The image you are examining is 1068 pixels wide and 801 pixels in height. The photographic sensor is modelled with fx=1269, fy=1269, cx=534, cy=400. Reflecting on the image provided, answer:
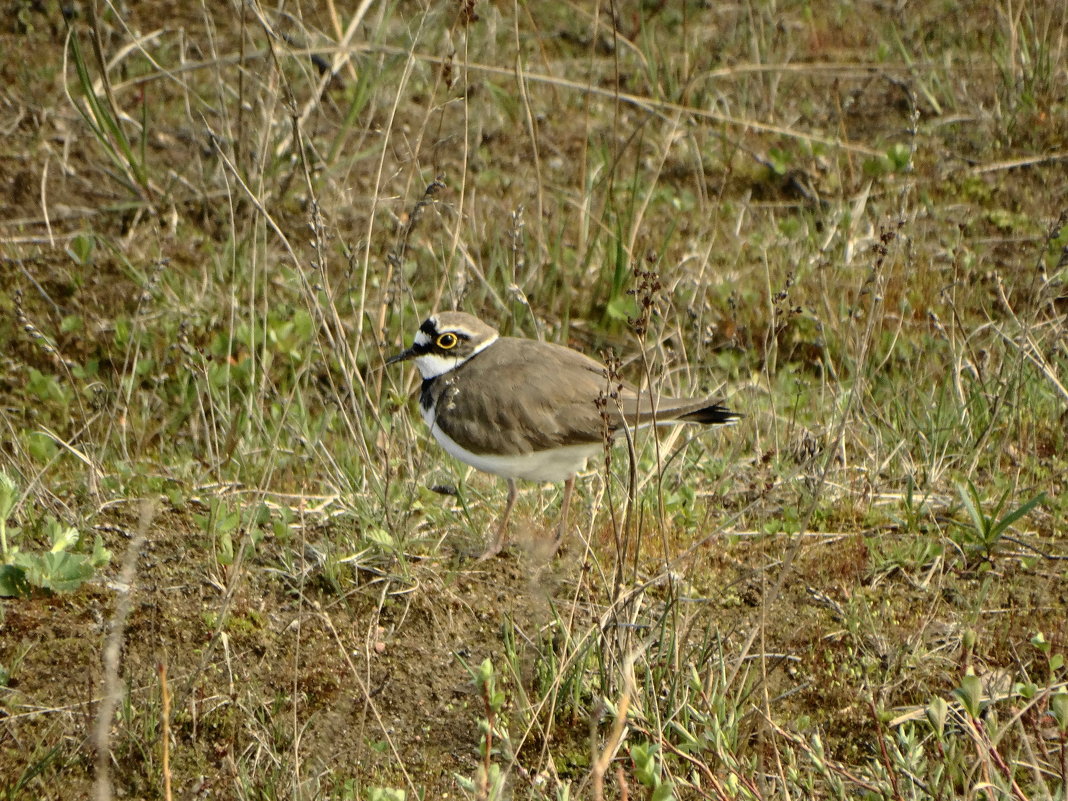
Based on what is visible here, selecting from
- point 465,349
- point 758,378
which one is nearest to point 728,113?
point 758,378

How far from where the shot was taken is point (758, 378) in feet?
21.6

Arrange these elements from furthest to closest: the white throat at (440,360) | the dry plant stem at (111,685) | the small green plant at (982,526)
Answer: the white throat at (440,360)
the small green plant at (982,526)
the dry plant stem at (111,685)

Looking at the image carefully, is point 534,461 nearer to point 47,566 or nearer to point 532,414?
point 532,414

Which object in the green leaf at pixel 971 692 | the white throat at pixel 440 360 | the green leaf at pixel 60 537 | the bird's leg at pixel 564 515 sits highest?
the green leaf at pixel 971 692

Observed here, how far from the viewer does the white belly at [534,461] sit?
4957mm

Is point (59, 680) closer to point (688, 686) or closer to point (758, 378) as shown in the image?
point (688, 686)

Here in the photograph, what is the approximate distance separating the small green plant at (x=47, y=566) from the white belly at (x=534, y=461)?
4.64 ft

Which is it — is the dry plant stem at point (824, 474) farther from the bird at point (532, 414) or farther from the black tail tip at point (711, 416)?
the bird at point (532, 414)

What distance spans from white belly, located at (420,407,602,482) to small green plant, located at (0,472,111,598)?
1.41 m

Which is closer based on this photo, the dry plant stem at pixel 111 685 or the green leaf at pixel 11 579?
the dry plant stem at pixel 111 685

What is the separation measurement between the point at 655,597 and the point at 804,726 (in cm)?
84

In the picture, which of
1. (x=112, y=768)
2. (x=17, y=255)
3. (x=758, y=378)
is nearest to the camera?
(x=112, y=768)

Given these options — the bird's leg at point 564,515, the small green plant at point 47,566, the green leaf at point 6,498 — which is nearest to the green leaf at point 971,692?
the bird's leg at point 564,515

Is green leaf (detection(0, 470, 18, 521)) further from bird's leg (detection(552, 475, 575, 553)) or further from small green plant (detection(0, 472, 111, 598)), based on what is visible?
bird's leg (detection(552, 475, 575, 553))
